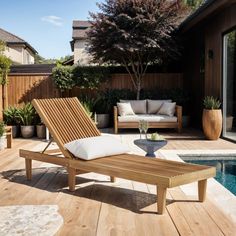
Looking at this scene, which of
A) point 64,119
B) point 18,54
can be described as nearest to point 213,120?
point 64,119

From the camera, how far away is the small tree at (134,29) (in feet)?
33.7

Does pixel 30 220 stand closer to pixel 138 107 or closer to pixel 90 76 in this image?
pixel 138 107

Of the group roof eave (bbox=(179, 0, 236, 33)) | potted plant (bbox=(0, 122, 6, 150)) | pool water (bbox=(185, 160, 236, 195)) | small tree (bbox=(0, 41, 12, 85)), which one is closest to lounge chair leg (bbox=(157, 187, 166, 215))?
pool water (bbox=(185, 160, 236, 195))

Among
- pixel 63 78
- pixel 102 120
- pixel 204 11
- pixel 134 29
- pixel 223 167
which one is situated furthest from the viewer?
pixel 63 78

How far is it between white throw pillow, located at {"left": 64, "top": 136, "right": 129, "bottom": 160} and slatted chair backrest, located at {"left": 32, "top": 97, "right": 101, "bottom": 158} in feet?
0.74

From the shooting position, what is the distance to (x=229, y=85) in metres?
8.23

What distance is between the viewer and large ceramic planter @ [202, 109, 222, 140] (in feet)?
26.8

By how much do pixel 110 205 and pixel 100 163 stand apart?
0.48 m

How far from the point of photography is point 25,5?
47.6ft

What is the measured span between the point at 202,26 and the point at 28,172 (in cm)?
746

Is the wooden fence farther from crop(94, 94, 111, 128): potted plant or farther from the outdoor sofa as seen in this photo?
the outdoor sofa

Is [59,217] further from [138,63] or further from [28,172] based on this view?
[138,63]

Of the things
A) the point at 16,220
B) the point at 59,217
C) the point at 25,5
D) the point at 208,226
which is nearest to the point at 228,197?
the point at 208,226

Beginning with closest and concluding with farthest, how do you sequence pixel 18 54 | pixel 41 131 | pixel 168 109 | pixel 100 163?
pixel 100 163 < pixel 41 131 < pixel 168 109 < pixel 18 54
